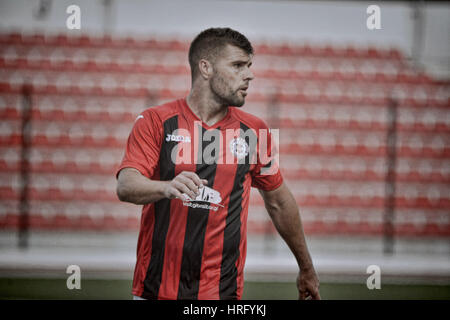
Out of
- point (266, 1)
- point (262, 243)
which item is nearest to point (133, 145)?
point (262, 243)

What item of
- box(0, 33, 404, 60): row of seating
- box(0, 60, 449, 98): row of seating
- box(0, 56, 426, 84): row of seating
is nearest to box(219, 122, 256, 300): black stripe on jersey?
box(0, 60, 449, 98): row of seating

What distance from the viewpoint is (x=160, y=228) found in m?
1.85

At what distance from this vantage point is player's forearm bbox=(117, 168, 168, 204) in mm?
1581

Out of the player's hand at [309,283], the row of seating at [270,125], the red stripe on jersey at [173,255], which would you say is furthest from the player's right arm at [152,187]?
the row of seating at [270,125]

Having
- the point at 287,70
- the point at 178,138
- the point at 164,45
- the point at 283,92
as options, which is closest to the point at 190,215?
the point at 178,138

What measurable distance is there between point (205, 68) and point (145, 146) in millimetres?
410

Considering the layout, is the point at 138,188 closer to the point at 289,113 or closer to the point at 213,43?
the point at 213,43

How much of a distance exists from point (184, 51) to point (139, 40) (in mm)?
708

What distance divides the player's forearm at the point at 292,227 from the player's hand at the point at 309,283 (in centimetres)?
2

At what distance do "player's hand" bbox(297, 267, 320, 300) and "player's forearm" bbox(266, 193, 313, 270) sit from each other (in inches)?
0.9

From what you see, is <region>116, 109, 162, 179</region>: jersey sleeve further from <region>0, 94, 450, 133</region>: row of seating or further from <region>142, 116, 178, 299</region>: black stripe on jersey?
<region>0, 94, 450, 133</region>: row of seating

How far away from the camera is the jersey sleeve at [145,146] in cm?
176

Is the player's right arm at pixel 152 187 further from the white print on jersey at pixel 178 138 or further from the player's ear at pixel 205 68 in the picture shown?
the player's ear at pixel 205 68

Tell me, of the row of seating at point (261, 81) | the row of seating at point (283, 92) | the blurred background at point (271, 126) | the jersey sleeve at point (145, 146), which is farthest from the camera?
the row of seating at point (261, 81)
